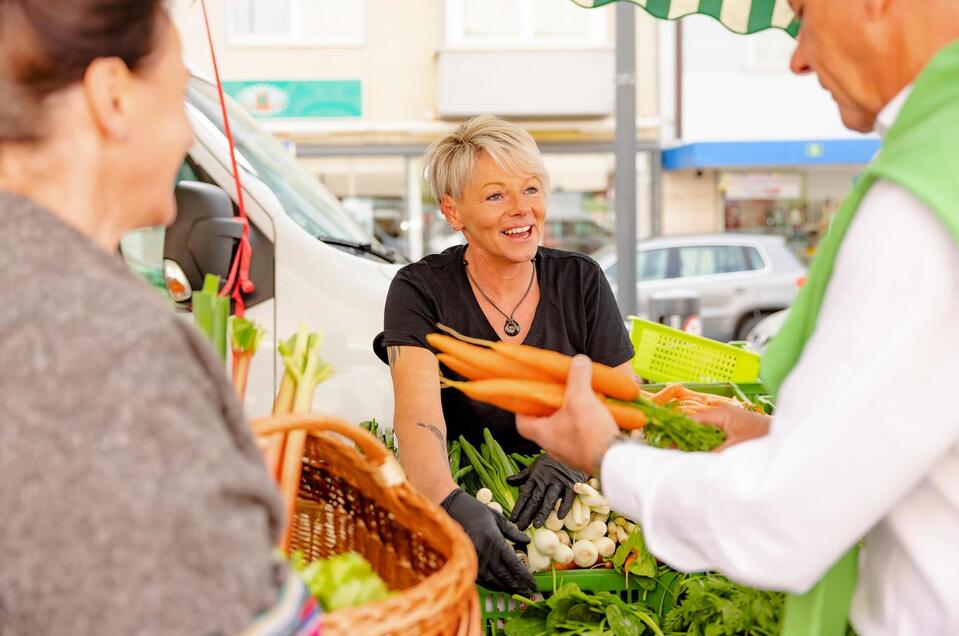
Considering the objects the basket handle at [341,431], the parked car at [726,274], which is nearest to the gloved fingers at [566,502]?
the basket handle at [341,431]

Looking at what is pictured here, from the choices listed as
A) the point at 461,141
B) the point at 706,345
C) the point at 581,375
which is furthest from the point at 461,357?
the point at 706,345

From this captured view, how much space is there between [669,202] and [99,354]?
15841 mm

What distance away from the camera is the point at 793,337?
1.26 meters

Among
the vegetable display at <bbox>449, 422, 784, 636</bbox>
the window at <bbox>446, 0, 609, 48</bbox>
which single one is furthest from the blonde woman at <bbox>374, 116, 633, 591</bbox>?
→ the window at <bbox>446, 0, 609, 48</bbox>

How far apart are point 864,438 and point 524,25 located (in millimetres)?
15348

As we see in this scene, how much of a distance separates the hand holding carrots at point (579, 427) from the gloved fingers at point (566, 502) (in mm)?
905

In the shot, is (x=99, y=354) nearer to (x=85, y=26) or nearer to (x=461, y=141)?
(x=85, y=26)

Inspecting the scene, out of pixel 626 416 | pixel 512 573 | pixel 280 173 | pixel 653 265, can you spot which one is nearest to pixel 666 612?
pixel 512 573

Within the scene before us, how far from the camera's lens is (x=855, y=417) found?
1.04 meters

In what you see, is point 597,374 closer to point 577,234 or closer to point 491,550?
point 491,550

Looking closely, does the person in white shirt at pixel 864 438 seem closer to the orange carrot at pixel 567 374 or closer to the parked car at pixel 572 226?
the orange carrot at pixel 567 374

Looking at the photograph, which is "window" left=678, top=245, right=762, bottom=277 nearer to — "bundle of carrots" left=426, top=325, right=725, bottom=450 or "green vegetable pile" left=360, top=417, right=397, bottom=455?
"green vegetable pile" left=360, top=417, right=397, bottom=455

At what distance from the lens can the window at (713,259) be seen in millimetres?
11016

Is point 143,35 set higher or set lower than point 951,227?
higher
